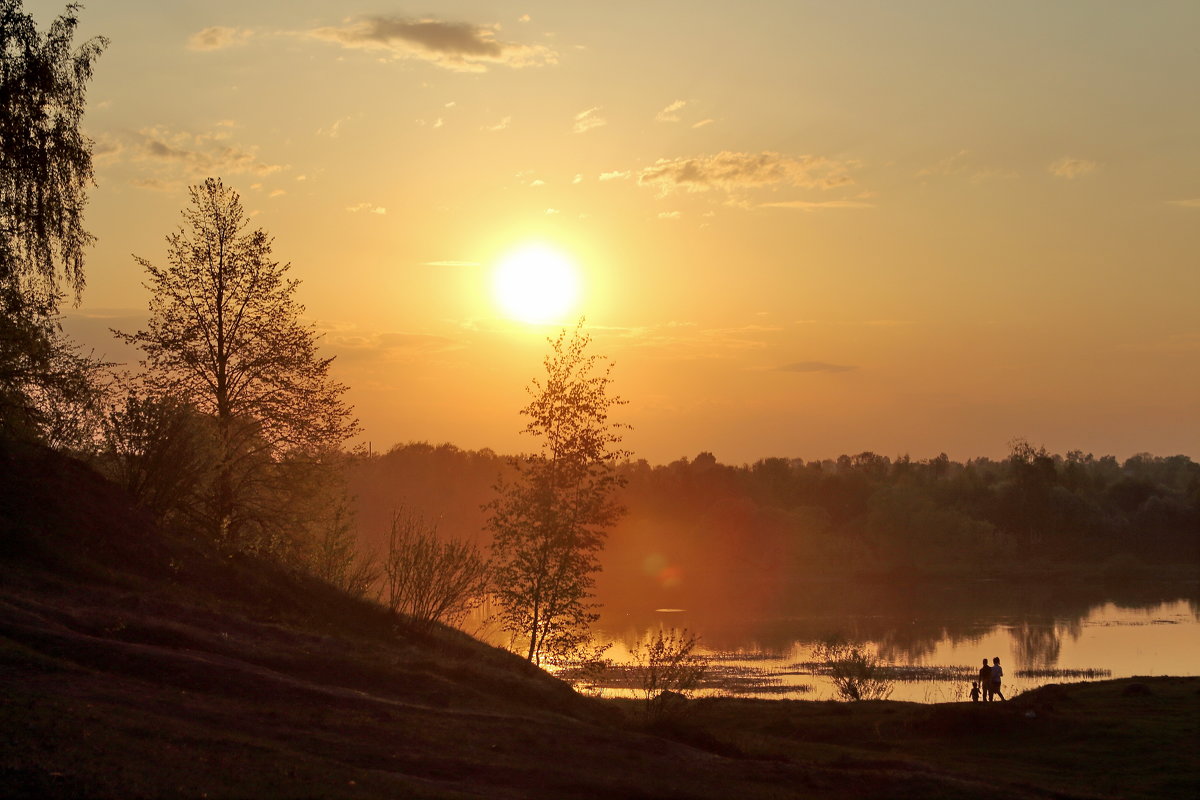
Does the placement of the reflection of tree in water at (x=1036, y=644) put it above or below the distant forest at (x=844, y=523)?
below

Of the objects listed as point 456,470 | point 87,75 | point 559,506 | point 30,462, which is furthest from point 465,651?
point 456,470

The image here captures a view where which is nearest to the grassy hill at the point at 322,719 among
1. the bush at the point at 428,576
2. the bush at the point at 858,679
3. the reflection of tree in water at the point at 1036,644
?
the bush at the point at 428,576

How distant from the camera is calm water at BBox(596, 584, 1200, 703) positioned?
4922 centimetres

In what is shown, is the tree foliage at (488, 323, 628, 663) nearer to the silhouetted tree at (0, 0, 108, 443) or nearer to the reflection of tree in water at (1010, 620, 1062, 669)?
the silhouetted tree at (0, 0, 108, 443)

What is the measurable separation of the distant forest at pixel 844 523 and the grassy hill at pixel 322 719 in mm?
83967

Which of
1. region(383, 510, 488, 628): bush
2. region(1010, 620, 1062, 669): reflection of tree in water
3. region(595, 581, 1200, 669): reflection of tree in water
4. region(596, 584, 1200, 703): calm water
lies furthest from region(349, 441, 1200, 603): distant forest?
region(383, 510, 488, 628): bush

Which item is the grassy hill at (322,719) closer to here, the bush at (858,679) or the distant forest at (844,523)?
the bush at (858,679)

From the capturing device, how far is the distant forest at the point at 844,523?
4843 inches

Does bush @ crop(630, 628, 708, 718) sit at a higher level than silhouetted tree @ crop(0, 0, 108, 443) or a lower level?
lower

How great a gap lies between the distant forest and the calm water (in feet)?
76.7

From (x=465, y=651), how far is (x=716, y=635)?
1840 inches

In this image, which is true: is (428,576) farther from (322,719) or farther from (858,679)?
(858,679)

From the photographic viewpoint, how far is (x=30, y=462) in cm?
2178

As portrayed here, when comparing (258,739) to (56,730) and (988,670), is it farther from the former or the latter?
(988,670)
